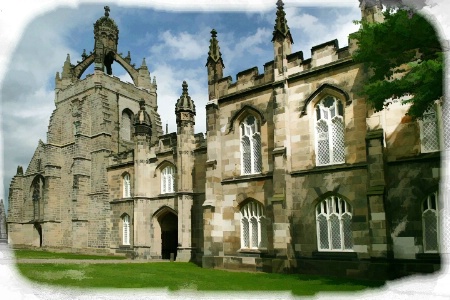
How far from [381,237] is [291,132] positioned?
648 cm

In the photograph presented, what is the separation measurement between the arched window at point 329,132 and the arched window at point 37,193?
33.8m

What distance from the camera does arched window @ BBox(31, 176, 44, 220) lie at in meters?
41.3

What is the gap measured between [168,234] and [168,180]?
4332mm

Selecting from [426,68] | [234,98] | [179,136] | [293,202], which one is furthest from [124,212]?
[426,68]

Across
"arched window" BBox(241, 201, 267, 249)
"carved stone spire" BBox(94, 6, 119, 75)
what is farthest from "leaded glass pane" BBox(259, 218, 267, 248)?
"carved stone spire" BBox(94, 6, 119, 75)

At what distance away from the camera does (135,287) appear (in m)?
12.4

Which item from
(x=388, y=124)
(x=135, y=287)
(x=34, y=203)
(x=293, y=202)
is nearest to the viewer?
(x=135, y=287)

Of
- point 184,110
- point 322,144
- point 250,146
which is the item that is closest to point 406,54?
point 322,144

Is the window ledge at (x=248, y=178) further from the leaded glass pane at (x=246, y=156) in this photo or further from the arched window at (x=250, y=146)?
the leaded glass pane at (x=246, y=156)

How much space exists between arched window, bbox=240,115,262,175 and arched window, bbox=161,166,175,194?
8.72 meters

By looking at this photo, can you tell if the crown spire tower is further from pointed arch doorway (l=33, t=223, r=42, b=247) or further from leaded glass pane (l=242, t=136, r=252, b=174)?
pointed arch doorway (l=33, t=223, r=42, b=247)

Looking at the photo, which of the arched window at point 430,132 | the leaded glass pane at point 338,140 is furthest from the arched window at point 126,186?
the arched window at point 430,132

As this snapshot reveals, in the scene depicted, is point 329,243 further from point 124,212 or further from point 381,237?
point 124,212

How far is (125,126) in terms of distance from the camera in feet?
128
